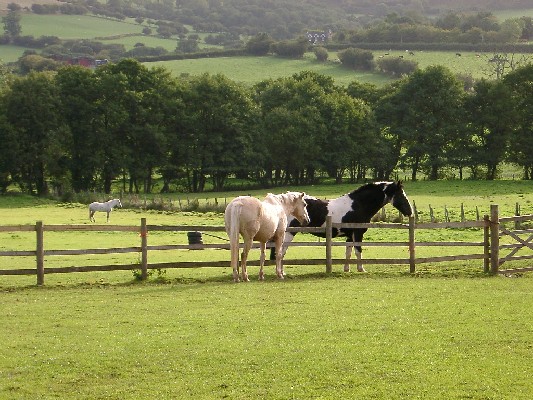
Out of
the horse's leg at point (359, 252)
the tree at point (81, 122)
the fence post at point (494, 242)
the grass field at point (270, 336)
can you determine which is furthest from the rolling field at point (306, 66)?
the grass field at point (270, 336)

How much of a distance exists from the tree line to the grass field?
54.5m

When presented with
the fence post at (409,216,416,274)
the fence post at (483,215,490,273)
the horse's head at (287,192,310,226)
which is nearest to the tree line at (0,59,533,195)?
the horse's head at (287,192,310,226)

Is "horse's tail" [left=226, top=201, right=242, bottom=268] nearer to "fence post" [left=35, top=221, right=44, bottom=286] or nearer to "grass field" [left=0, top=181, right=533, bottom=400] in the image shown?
"grass field" [left=0, top=181, right=533, bottom=400]

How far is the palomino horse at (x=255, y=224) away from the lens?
69.7 feet

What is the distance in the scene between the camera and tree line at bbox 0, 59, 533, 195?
7588 cm

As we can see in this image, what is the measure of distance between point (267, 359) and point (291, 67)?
147 metres

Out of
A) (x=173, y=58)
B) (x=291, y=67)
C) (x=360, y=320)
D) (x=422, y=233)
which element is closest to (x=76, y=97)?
(x=422, y=233)

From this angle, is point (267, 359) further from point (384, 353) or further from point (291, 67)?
point (291, 67)

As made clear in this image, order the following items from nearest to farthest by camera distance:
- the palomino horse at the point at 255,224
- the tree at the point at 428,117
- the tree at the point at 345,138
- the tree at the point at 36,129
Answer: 1. the palomino horse at the point at 255,224
2. the tree at the point at 36,129
3. the tree at the point at 345,138
4. the tree at the point at 428,117

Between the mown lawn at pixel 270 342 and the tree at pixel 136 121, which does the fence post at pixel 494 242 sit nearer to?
the mown lawn at pixel 270 342

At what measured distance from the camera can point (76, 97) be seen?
7681cm

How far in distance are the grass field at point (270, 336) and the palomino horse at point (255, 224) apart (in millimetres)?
611

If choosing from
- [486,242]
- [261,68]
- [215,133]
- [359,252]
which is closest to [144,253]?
[359,252]

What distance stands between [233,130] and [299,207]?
59.5 meters
